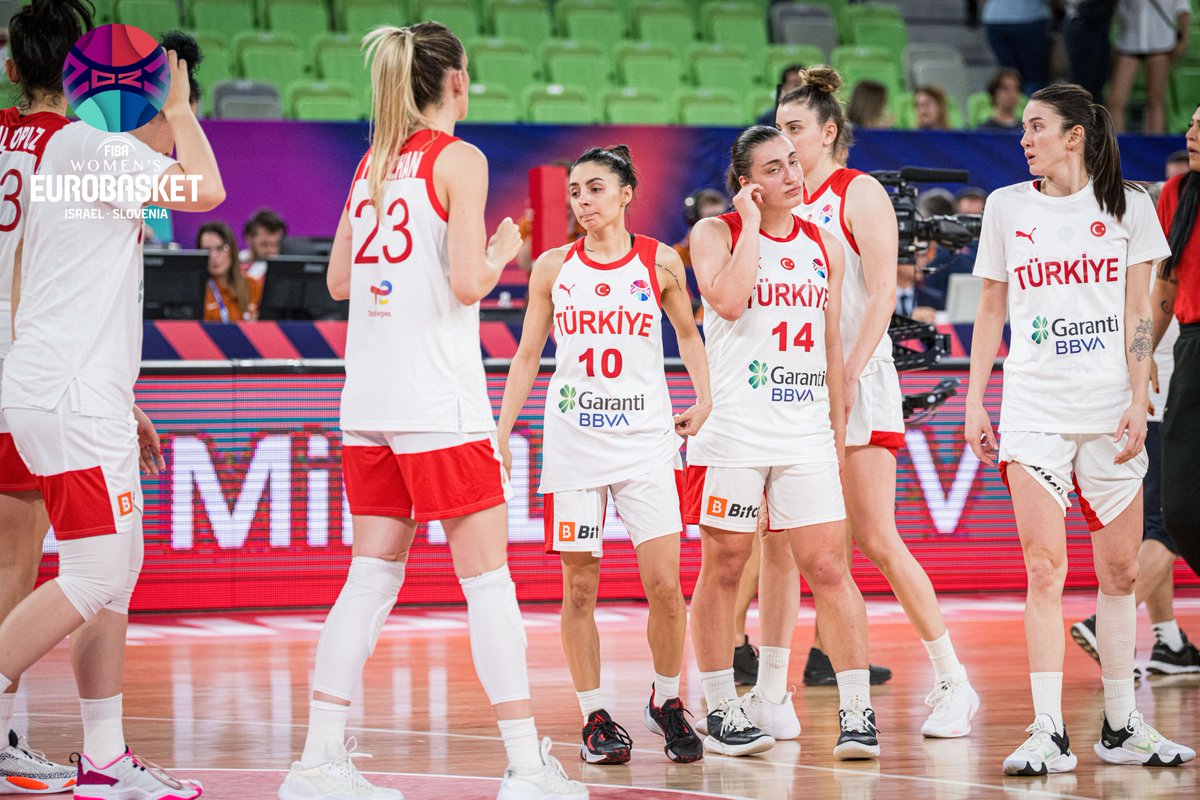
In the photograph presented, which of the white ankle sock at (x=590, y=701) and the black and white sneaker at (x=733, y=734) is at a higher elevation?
the white ankle sock at (x=590, y=701)

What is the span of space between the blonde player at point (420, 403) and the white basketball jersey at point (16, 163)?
919mm

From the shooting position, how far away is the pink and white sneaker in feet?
12.8

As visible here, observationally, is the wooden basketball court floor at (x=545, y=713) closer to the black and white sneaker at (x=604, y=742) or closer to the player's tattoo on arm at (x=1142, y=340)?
the black and white sneaker at (x=604, y=742)

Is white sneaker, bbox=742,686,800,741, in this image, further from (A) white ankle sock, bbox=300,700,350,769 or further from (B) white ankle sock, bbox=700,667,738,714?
(A) white ankle sock, bbox=300,700,350,769

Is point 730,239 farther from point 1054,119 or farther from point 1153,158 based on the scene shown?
point 1153,158

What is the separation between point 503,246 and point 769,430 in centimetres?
116

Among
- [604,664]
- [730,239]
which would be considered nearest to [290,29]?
[604,664]

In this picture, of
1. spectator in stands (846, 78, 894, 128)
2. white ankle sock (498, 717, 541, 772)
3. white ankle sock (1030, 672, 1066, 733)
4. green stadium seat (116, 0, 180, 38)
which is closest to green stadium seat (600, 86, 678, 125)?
spectator in stands (846, 78, 894, 128)

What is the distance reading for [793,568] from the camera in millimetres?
5004

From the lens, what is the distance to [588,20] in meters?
14.2

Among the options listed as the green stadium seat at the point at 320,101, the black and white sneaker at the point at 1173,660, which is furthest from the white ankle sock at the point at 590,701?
the green stadium seat at the point at 320,101

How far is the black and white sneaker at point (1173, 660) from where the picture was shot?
20.0ft

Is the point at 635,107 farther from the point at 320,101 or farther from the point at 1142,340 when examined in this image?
the point at 1142,340

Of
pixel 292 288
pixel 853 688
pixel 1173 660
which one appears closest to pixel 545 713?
pixel 853 688
